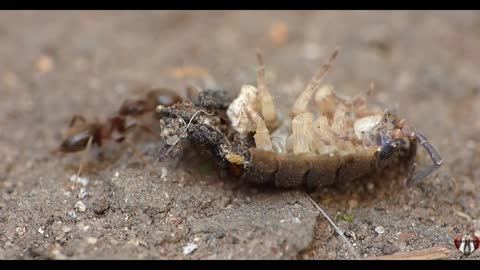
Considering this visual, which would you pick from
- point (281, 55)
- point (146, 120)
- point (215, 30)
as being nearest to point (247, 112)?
point (146, 120)

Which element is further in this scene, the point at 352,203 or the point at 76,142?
the point at 76,142

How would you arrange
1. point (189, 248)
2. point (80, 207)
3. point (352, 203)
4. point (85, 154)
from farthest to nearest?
point (85, 154) < point (352, 203) < point (80, 207) < point (189, 248)

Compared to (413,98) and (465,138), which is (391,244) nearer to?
(465,138)

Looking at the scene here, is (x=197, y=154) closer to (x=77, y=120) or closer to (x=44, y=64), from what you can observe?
A: (x=77, y=120)

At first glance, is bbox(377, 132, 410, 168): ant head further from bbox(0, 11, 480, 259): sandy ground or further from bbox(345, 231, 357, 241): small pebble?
bbox(345, 231, 357, 241): small pebble

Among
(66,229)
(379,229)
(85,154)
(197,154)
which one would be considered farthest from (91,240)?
(379,229)
